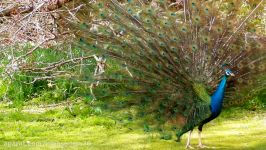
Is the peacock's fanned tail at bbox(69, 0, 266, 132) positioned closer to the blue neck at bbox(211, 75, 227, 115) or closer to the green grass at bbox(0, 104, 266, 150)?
the blue neck at bbox(211, 75, 227, 115)

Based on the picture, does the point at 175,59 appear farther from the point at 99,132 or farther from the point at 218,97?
the point at 99,132

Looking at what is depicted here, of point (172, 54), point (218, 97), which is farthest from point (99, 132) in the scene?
point (218, 97)

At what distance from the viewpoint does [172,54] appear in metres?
6.23

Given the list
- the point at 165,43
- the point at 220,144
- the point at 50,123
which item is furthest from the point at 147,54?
the point at 50,123

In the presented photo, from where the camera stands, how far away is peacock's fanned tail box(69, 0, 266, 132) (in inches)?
243

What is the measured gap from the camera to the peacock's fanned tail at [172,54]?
6.17 m

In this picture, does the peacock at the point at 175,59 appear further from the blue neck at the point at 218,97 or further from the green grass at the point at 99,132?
the green grass at the point at 99,132

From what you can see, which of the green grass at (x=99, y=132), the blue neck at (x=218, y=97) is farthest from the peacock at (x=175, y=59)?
the green grass at (x=99, y=132)

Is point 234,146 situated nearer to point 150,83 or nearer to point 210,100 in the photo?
point 210,100

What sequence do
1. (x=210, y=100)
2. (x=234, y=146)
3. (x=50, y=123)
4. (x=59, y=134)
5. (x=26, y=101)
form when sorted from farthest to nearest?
(x=26, y=101), (x=50, y=123), (x=59, y=134), (x=234, y=146), (x=210, y=100)

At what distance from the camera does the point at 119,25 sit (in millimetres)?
6367

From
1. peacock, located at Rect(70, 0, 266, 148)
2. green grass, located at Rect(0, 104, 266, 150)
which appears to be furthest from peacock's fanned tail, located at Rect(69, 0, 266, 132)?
green grass, located at Rect(0, 104, 266, 150)

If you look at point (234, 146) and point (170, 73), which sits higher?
point (170, 73)

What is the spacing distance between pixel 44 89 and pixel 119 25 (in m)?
4.83
